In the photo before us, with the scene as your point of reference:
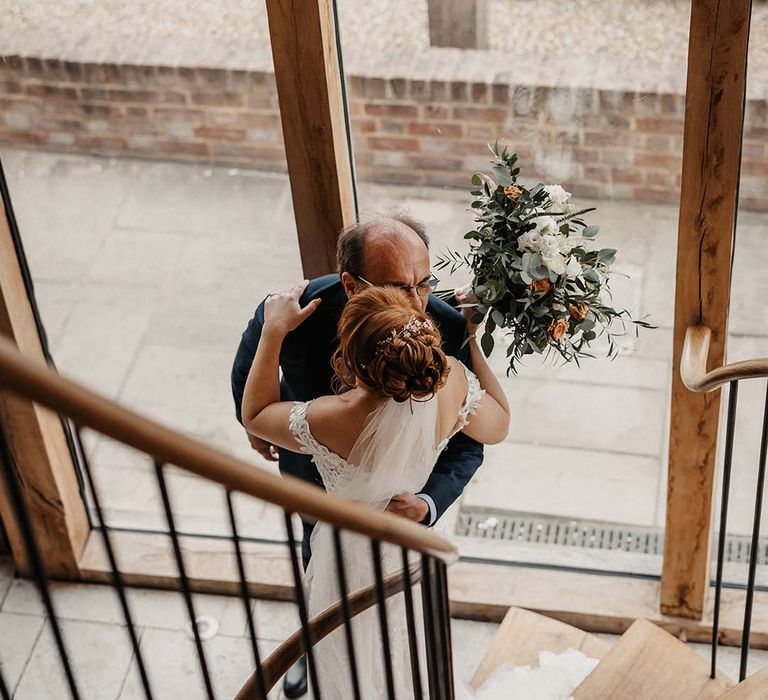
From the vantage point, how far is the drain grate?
3.90 m

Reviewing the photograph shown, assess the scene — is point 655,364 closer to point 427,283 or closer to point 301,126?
point 427,283

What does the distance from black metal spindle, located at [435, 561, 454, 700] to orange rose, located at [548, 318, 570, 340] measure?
76cm

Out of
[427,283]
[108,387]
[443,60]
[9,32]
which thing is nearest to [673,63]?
[443,60]

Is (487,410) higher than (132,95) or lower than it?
lower

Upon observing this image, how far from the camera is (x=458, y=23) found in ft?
9.71

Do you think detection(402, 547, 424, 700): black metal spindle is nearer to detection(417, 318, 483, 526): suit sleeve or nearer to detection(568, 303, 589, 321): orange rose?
detection(417, 318, 483, 526): suit sleeve

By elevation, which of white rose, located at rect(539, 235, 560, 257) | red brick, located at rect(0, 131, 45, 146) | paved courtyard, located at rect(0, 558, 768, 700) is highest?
red brick, located at rect(0, 131, 45, 146)

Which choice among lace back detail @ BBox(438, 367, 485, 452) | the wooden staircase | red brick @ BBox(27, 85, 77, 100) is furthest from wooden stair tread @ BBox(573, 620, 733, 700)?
red brick @ BBox(27, 85, 77, 100)

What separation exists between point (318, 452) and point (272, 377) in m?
0.21

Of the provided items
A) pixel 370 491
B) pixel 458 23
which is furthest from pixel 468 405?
pixel 458 23

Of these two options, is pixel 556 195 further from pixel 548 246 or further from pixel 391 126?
pixel 391 126

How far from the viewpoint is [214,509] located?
4.19 metres

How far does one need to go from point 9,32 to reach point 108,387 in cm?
124

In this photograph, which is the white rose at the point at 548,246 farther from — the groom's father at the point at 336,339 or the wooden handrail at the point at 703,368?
the wooden handrail at the point at 703,368
